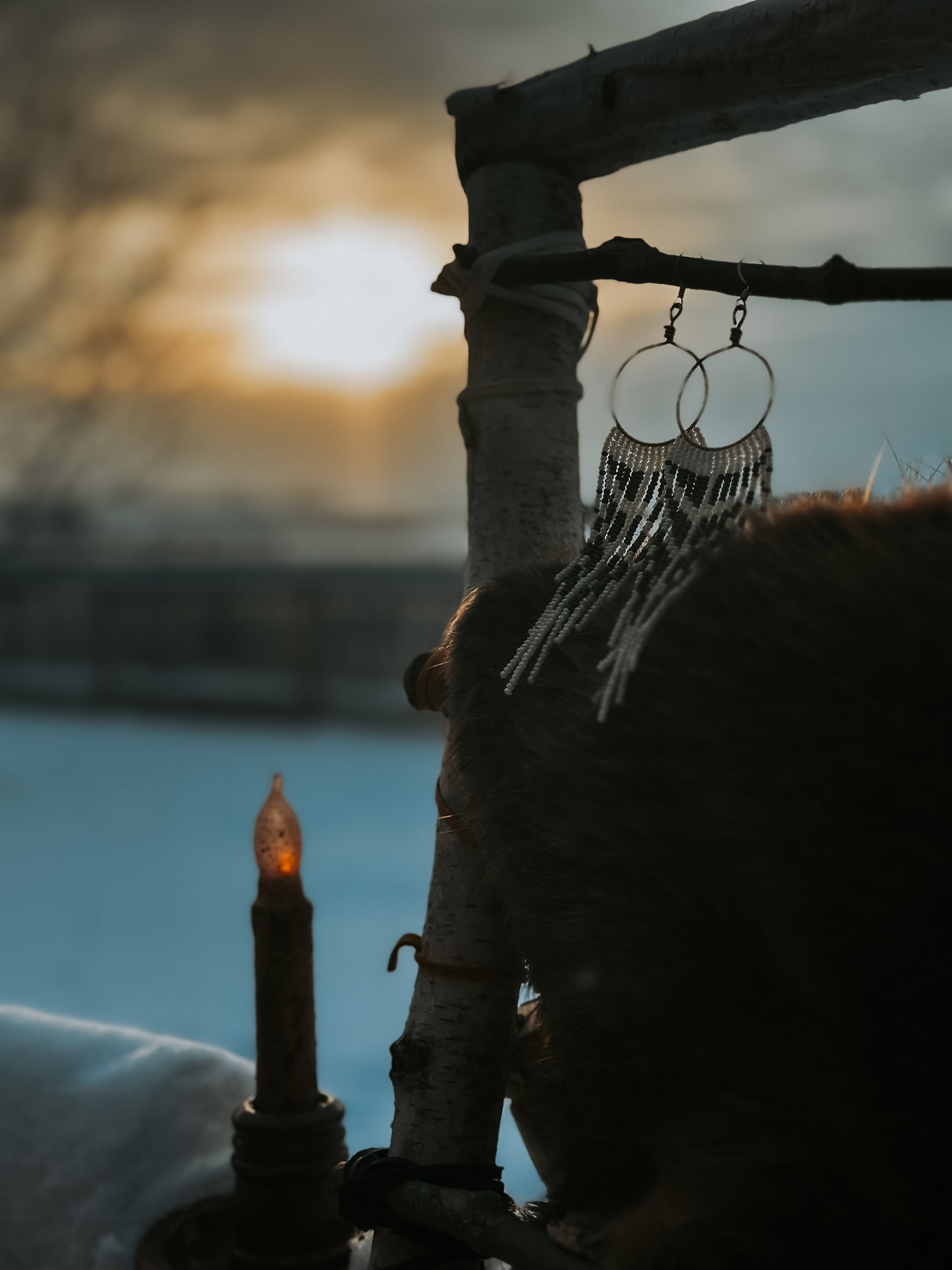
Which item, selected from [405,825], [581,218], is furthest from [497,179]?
[405,825]

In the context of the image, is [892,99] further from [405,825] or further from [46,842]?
[46,842]

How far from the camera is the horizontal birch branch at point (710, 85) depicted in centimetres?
55

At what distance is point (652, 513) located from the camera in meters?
0.55

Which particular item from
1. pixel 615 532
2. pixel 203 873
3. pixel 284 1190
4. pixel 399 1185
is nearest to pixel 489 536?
pixel 615 532

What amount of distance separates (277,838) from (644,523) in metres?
0.46

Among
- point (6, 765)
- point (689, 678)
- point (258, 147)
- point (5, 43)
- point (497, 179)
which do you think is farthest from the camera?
point (6, 765)

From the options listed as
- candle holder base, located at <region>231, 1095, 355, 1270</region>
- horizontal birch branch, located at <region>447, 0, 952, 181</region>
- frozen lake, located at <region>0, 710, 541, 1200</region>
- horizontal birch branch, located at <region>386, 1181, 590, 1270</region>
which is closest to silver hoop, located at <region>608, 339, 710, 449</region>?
horizontal birch branch, located at <region>447, 0, 952, 181</region>

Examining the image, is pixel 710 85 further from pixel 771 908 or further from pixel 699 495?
pixel 771 908

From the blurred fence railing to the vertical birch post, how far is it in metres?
1.71

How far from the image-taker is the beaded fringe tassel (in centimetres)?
49

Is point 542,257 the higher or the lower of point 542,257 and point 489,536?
the higher

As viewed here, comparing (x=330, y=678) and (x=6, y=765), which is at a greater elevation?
(x=330, y=678)

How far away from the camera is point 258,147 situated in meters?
1.99

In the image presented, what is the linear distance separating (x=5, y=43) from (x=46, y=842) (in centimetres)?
182
